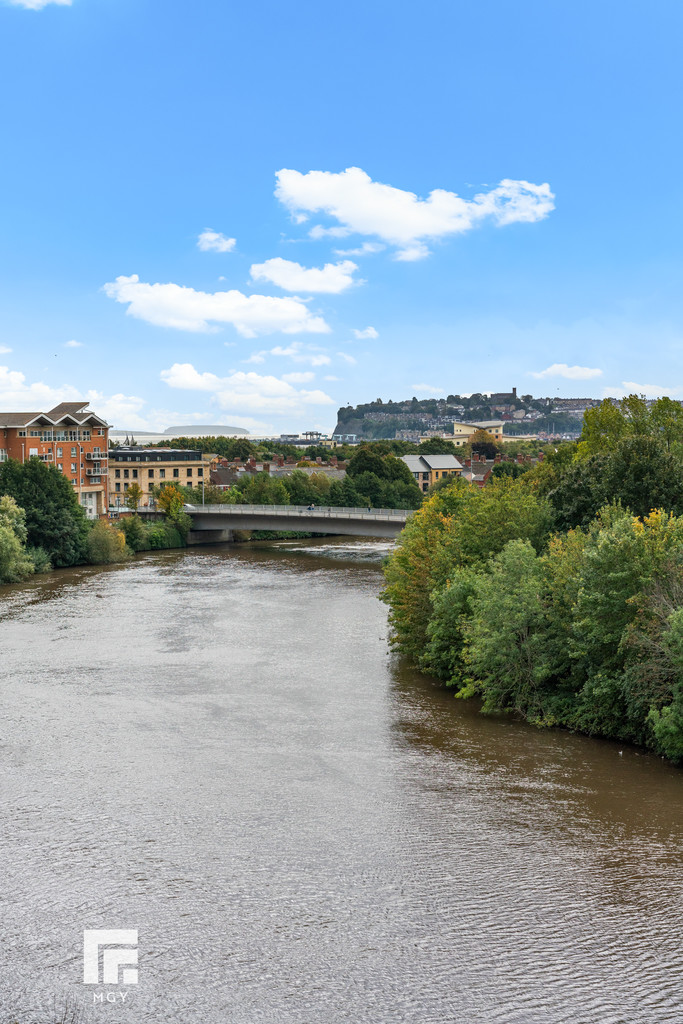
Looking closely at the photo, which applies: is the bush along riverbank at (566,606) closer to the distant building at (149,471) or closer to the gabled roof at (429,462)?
the distant building at (149,471)

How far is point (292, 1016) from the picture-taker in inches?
456

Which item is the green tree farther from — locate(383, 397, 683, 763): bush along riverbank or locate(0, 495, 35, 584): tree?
locate(0, 495, 35, 584): tree

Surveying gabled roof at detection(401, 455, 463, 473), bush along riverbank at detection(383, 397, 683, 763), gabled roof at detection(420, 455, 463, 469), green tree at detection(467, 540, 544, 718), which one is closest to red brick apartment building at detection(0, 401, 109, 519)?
bush along riverbank at detection(383, 397, 683, 763)

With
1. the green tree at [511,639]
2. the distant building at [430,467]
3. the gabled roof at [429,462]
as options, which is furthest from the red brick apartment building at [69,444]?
the gabled roof at [429,462]

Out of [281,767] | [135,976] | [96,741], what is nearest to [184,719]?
[96,741]

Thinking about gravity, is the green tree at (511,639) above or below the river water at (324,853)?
above

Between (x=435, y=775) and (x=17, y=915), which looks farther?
(x=435, y=775)

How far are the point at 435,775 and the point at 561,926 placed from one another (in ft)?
19.0

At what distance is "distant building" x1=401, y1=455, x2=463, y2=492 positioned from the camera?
101375 mm

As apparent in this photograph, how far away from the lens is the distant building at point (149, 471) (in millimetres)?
75000

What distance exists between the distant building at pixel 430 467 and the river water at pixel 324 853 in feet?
245

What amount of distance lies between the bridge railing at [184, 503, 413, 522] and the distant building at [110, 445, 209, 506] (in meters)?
7.91

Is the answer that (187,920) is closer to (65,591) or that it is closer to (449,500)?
(449,500)

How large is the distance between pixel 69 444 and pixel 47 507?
1140 cm
